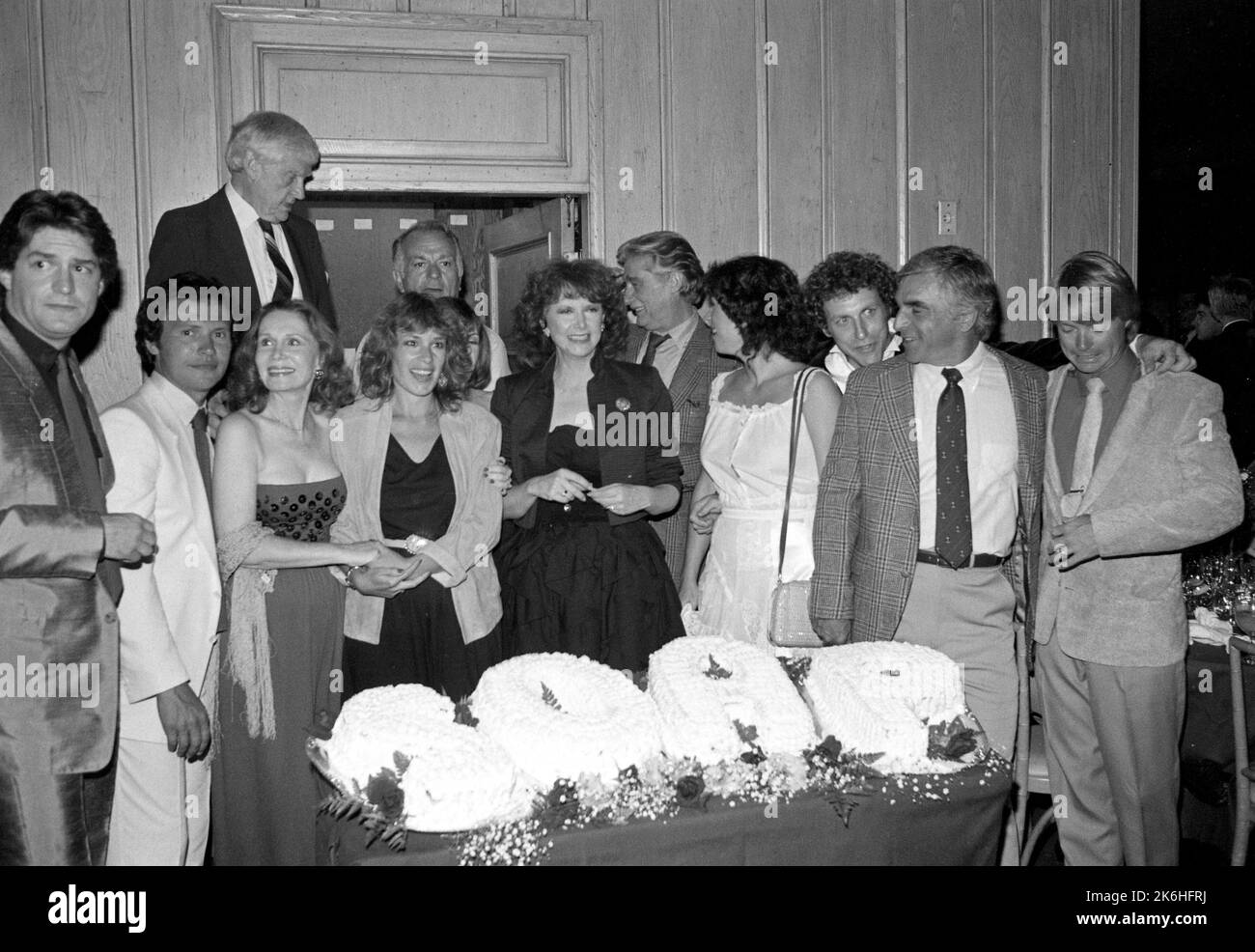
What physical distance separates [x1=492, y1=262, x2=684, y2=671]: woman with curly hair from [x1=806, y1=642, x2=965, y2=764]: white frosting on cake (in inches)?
37.0

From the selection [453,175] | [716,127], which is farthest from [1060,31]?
[453,175]

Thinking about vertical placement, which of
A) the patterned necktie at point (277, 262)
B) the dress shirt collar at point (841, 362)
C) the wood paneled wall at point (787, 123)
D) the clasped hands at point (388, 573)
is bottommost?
the clasped hands at point (388, 573)

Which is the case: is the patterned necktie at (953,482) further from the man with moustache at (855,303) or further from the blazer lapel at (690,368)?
the blazer lapel at (690,368)

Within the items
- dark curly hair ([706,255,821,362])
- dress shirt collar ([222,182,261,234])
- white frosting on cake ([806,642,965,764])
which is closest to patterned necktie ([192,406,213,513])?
dress shirt collar ([222,182,261,234])

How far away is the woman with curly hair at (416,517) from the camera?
130 inches

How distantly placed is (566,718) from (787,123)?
13.4 feet

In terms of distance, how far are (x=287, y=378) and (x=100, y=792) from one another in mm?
1253

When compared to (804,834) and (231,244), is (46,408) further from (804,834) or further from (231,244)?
(804,834)

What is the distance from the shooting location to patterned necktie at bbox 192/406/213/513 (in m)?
3.11

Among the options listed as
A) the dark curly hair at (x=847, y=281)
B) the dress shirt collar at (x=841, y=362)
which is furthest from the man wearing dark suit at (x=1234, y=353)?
the dark curly hair at (x=847, y=281)

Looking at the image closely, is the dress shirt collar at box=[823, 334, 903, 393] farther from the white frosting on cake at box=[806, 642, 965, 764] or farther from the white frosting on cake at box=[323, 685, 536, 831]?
the white frosting on cake at box=[323, 685, 536, 831]

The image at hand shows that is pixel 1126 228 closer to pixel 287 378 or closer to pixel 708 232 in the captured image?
pixel 708 232

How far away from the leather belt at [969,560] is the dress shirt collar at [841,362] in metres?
0.85

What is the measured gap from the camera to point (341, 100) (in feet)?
16.4
